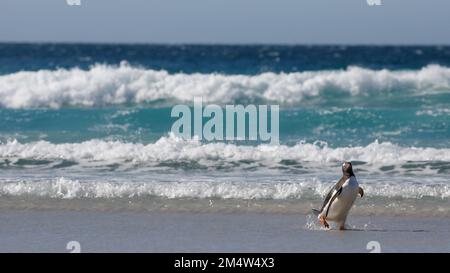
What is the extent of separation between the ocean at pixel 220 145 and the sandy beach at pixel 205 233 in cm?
45

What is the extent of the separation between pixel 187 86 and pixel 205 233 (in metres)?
14.2

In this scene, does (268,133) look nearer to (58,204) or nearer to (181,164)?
(181,164)

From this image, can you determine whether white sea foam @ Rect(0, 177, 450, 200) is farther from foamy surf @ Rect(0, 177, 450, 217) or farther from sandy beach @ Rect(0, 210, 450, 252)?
sandy beach @ Rect(0, 210, 450, 252)

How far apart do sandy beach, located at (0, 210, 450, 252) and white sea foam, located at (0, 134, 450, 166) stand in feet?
11.6

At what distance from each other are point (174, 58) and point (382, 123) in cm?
2900

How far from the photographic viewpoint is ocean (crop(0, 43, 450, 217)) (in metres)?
11.4

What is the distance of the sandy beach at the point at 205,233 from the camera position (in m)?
8.87

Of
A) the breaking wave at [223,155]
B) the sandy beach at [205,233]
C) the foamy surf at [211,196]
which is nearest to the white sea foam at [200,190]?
the foamy surf at [211,196]

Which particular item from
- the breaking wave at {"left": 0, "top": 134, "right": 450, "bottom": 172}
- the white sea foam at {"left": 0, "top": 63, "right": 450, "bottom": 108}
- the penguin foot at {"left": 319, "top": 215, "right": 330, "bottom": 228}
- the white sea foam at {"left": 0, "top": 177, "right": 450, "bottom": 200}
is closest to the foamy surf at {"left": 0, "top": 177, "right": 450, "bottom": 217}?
the white sea foam at {"left": 0, "top": 177, "right": 450, "bottom": 200}

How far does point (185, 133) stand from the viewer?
59.5 ft

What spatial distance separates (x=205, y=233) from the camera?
949 cm

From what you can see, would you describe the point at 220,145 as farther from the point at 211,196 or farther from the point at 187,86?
the point at 187,86

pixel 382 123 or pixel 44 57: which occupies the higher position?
pixel 44 57
